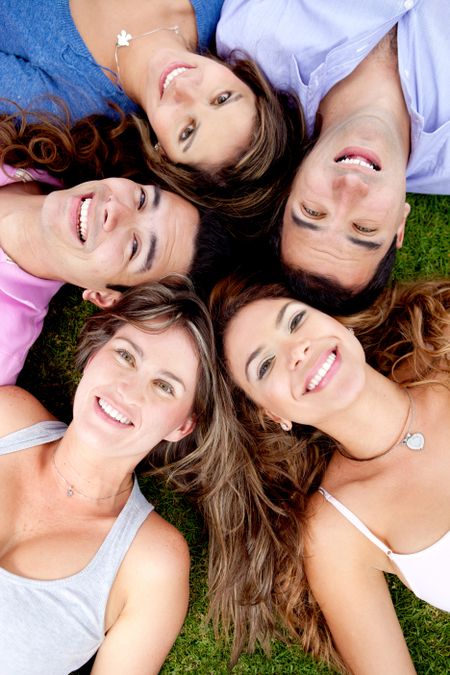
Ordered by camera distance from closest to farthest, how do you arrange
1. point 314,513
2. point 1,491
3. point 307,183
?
1. point 307,183
2. point 1,491
3. point 314,513

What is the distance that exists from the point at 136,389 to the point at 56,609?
1168 millimetres

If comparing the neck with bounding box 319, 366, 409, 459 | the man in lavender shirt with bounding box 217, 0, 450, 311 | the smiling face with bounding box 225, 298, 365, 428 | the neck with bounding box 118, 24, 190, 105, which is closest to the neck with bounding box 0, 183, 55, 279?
the neck with bounding box 118, 24, 190, 105

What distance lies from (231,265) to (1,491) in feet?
5.44

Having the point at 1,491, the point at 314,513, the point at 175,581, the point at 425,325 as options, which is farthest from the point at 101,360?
the point at 425,325

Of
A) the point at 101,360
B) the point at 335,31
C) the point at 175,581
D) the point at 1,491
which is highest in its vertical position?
the point at 335,31

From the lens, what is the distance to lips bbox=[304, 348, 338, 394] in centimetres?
311

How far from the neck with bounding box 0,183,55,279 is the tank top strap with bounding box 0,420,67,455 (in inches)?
31.7

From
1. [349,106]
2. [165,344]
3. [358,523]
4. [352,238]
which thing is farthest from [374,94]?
[358,523]

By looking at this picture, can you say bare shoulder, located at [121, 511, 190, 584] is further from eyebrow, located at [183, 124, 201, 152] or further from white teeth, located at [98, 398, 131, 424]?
eyebrow, located at [183, 124, 201, 152]

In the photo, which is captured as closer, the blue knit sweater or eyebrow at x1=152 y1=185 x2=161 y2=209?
eyebrow at x1=152 y1=185 x2=161 y2=209

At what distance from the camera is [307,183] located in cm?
316

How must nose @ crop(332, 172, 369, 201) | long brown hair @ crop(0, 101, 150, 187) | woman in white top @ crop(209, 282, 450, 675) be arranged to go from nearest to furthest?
1. nose @ crop(332, 172, 369, 201)
2. woman in white top @ crop(209, 282, 450, 675)
3. long brown hair @ crop(0, 101, 150, 187)

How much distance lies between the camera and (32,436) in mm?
3600

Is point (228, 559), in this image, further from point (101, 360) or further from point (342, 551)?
point (101, 360)
